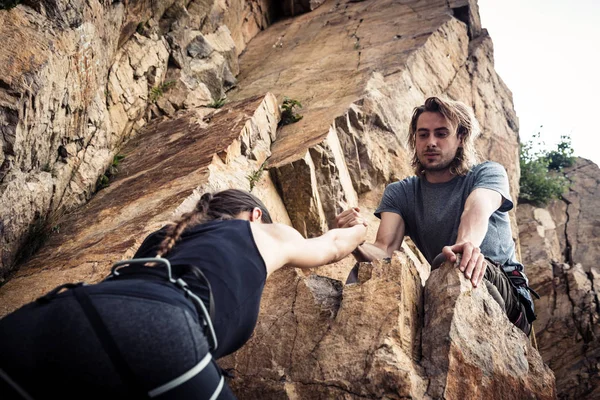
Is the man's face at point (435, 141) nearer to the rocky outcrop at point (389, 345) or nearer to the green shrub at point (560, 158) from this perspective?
the rocky outcrop at point (389, 345)

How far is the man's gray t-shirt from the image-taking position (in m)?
4.75

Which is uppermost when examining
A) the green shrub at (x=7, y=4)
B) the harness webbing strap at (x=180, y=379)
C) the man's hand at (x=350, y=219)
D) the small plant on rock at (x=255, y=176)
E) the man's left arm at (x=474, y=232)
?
the green shrub at (x=7, y=4)

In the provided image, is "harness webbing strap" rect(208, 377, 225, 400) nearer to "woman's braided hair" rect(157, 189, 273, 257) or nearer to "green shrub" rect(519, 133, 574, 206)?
"woman's braided hair" rect(157, 189, 273, 257)

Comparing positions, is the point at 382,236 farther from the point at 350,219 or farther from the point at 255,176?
the point at 255,176

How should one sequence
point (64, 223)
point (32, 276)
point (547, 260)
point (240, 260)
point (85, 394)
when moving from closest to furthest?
point (85, 394) → point (240, 260) → point (32, 276) → point (64, 223) → point (547, 260)

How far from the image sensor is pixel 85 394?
2.00 metres

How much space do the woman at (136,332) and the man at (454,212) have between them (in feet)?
7.37

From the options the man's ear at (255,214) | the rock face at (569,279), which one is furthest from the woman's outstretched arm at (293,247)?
the rock face at (569,279)

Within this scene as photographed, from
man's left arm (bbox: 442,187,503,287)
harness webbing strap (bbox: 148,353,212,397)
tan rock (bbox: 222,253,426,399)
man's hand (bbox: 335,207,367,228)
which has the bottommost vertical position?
tan rock (bbox: 222,253,426,399)

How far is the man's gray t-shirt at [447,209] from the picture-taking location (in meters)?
4.75

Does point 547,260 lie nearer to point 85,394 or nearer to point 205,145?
point 205,145

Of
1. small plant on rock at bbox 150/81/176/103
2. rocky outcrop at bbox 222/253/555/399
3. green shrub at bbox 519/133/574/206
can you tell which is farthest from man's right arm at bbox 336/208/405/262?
green shrub at bbox 519/133/574/206

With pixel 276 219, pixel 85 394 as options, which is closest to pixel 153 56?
pixel 276 219

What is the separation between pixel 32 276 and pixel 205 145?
2.72m
